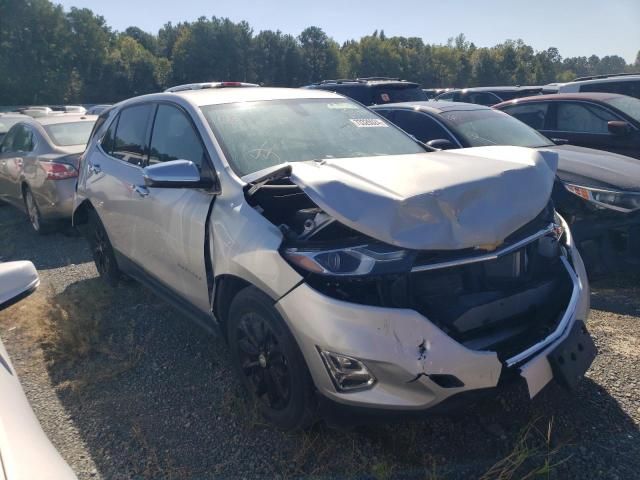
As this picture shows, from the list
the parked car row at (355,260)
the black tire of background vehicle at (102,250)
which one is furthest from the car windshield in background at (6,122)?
the parked car row at (355,260)

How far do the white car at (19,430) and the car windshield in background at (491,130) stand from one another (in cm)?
473

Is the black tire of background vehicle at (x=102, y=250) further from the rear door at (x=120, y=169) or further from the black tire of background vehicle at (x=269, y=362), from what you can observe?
the black tire of background vehicle at (x=269, y=362)

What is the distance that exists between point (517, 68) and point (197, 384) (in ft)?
237

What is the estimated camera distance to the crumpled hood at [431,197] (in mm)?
2359

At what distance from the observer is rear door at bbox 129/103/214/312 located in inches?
129

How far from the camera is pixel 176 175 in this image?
3.08m

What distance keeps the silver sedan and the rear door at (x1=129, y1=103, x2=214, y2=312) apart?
320cm

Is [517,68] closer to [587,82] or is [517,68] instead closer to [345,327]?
[587,82]

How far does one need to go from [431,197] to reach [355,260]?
1.44 feet

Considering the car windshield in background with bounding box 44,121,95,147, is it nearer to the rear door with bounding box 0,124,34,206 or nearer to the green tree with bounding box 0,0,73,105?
the rear door with bounding box 0,124,34,206

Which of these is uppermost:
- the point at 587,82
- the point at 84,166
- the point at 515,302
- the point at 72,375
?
the point at 587,82

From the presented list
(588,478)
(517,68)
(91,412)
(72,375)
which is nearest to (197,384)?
(91,412)

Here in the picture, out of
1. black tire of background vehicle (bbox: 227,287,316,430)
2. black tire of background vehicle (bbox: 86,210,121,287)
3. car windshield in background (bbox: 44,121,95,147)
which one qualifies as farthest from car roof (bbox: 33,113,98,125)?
black tire of background vehicle (bbox: 227,287,316,430)

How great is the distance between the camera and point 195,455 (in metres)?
2.75
